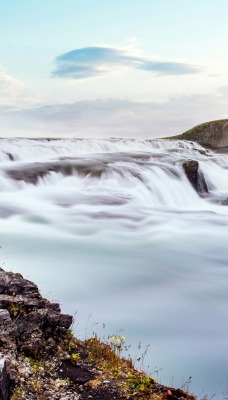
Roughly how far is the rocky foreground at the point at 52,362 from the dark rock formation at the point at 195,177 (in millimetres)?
17255

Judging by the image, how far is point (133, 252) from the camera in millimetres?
11805

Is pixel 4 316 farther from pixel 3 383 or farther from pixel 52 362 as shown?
pixel 3 383

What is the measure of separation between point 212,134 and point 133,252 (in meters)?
42.3

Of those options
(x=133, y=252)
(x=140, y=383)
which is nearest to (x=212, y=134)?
(x=133, y=252)

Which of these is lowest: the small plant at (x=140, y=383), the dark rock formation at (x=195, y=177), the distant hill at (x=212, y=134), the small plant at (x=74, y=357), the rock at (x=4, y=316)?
the small plant at (x=140, y=383)

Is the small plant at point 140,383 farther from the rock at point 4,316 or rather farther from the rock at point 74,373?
the rock at point 4,316

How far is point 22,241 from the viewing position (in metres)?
12.1

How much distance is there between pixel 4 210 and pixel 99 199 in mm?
3562


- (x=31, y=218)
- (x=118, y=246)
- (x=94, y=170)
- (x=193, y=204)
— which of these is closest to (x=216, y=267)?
(x=118, y=246)

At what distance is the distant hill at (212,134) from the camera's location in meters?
51.6

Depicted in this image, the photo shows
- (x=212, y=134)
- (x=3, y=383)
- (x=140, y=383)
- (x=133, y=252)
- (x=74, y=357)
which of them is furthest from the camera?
(x=212, y=134)

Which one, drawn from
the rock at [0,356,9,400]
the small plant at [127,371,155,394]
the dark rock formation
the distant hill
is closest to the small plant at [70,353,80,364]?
the small plant at [127,371,155,394]

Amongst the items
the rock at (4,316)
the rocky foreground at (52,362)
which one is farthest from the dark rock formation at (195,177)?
the rock at (4,316)

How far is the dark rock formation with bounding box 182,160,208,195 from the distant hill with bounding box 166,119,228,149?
1125 inches
